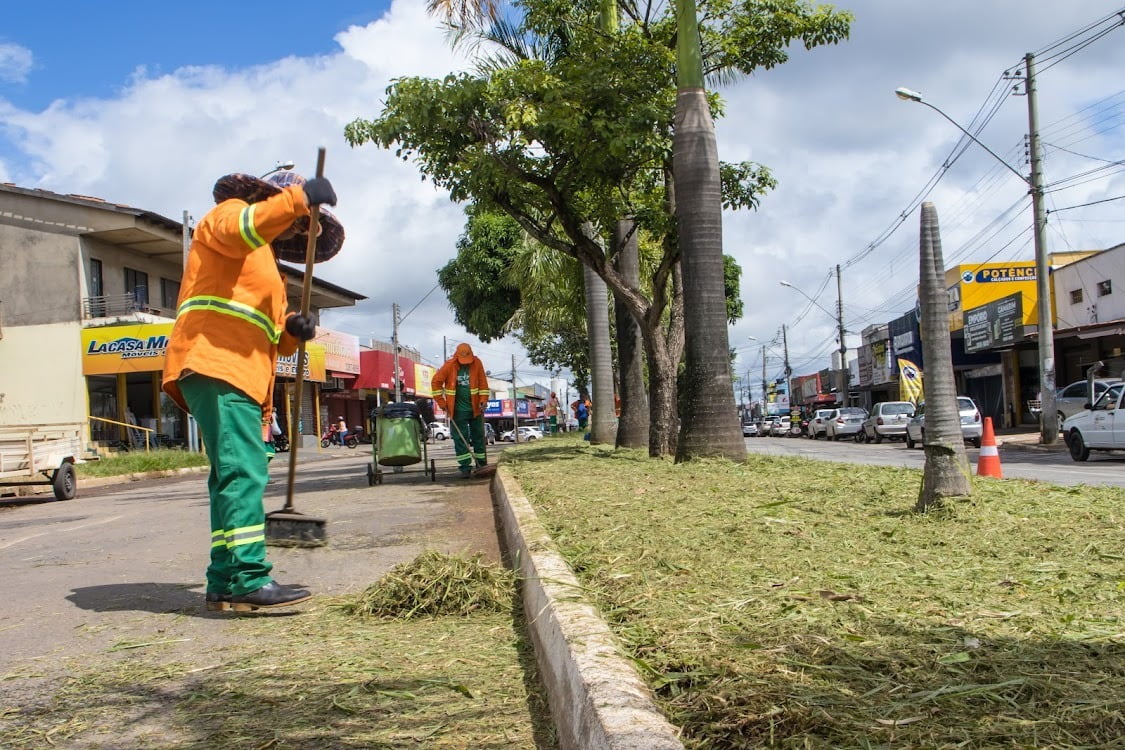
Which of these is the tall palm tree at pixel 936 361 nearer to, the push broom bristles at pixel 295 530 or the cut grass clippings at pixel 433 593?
the cut grass clippings at pixel 433 593

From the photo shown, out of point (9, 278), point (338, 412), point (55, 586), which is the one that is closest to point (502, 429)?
point (338, 412)

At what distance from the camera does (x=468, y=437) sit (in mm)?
12828

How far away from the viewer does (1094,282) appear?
98.4 feet

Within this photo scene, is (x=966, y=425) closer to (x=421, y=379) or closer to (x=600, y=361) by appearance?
(x=600, y=361)

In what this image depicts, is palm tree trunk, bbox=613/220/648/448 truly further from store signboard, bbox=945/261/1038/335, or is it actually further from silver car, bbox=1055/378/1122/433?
store signboard, bbox=945/261/1038/335

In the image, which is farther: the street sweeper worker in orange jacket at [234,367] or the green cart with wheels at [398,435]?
the green cart with wheels at [398,435]

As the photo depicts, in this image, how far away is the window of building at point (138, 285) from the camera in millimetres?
30000

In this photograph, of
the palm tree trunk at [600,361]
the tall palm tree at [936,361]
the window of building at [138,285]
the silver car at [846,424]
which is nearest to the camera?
the tall palm tree at [936,361]

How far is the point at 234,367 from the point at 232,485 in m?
0.59

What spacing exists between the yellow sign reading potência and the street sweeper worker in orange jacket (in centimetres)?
2339

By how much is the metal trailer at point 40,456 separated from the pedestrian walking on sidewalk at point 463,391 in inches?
242

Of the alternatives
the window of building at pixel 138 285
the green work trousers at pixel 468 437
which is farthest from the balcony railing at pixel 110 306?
the green work trousers at pixel 468 437

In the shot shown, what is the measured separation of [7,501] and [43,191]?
16817 mm

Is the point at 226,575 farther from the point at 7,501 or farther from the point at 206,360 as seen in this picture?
the point at 7,501
